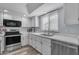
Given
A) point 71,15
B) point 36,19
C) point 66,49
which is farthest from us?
point 36,19

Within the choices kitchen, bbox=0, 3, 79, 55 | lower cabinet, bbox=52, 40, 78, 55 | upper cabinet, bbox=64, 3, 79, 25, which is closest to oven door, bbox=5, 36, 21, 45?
kitchen, bbox=0, 3, 79, 55

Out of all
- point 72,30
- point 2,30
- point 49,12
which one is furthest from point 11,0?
point 72,30

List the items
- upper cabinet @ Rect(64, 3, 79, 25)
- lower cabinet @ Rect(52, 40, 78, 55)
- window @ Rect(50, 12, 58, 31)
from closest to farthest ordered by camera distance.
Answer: lower cabinet @ Rect(52, 40, 78, 55) < upper cabinet @ Rect(64, 3, 79, 25) < window @ Rect(50, 12, 58, 31)

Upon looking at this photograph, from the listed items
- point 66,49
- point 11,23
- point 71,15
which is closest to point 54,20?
point 71,15

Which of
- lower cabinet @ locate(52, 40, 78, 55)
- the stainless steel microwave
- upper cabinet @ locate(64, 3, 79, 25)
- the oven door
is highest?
upper cabinet @ locate(64, 3, 79, 25)

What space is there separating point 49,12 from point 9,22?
66 cm

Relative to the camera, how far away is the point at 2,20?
850mm

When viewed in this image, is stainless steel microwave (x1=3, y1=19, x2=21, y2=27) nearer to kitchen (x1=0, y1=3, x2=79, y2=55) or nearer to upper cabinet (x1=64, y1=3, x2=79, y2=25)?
kitchen (x1=0, y1=3, x2=79, y2=55)

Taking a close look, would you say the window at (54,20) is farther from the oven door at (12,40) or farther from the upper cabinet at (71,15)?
the oven door at (12,40)

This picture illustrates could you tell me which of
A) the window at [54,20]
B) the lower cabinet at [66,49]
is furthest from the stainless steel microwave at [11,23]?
the lower cabinet at [66,49]

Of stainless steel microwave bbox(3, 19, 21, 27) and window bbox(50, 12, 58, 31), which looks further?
window bbox(50, 12, 58, 31)

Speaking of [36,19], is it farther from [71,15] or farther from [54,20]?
[71,15]

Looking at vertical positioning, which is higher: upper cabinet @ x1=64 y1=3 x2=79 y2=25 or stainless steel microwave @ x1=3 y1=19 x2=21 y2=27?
upper cabinet @ x1=64 y1=3 x2=79 y2=25

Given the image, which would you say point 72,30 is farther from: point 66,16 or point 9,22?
point 9,22
